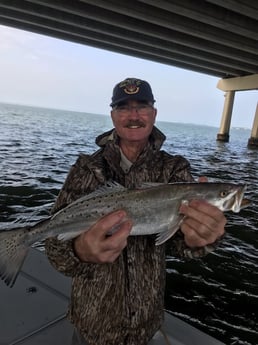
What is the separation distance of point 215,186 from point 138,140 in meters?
0.82

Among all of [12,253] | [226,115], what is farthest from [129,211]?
[226,115]

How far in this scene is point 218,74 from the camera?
46781mm

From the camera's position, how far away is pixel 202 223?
2590mm

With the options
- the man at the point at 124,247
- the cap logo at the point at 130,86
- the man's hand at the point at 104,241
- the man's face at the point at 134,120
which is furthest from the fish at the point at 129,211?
the cap logo at the point at 130,86

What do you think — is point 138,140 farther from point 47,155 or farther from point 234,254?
point 47,155

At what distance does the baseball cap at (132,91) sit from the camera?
312 cm

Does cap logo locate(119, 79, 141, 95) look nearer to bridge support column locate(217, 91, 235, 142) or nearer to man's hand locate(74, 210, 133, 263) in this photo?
man's hand locate(74, 210, 133, 263)

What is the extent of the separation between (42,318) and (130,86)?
260 centimetres

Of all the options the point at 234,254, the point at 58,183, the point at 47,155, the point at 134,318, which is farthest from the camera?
the point at 47,155

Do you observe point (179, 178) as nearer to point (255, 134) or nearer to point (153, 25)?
point (153, 25)

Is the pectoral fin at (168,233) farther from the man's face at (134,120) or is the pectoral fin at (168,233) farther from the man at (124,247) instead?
the man's face at (134,120)

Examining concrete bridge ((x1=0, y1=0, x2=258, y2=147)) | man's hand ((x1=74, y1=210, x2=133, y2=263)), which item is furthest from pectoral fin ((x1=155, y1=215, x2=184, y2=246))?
concrete bridge ((x1=0, y1=0, x2=258, y2=147))

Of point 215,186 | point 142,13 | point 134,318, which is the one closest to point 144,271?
point 134,318

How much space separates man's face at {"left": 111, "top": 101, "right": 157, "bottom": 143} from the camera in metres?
3.07
